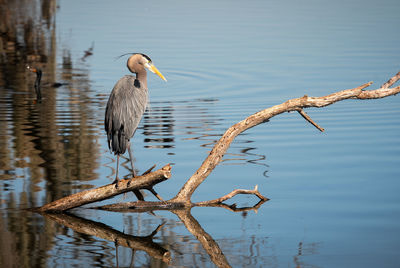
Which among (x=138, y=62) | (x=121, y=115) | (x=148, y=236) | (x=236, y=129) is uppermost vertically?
(x=138, y=62)

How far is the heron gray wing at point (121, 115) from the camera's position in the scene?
338 inches

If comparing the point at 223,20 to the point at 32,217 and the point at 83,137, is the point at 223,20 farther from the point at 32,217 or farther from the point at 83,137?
the point at 32,217

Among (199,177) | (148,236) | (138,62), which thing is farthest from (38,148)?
(148,236)

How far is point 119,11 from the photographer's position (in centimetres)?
4647

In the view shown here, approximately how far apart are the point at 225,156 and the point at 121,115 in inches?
120

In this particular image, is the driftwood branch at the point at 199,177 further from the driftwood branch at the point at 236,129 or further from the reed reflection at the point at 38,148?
the reed reflection at the point at 38,148

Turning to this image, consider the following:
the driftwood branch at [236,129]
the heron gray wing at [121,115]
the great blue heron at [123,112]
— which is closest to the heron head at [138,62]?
the great blue heron at [123,112]

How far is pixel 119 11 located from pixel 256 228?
131 ft

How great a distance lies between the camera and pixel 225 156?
1127 centimetres

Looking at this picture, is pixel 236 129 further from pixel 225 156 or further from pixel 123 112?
pixel 225 156

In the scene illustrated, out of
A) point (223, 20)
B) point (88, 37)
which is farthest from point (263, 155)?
point (223, 20)

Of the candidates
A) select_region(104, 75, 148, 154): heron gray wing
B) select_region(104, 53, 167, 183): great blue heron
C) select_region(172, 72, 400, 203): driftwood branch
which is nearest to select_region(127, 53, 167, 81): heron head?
select_region(104, 53, 167, 183): great blue heron

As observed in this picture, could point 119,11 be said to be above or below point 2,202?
above

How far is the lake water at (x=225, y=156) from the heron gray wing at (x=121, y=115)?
87cm
